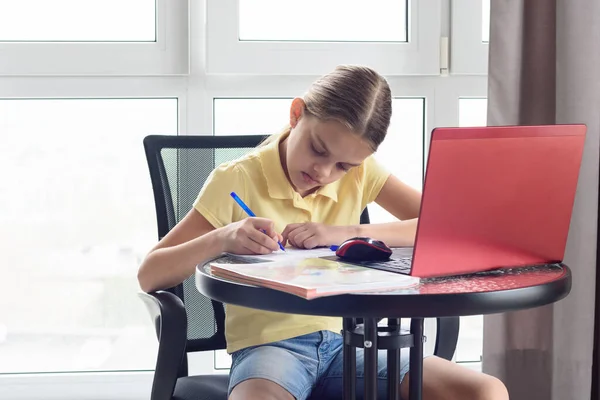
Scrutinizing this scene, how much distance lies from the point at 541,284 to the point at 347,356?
30 cm

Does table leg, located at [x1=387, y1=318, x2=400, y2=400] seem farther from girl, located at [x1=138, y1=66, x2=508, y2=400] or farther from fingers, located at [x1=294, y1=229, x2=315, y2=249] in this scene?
fingers, located at [x1=294, y1=229, x2=315, y2=249]

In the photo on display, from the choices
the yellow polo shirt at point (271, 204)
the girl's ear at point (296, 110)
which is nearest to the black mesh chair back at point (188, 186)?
the yellow polo shirt at point (271, 204)

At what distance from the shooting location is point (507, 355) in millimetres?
2094

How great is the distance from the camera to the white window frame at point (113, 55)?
2.14 m

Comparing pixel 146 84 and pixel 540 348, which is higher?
pixel 146 84

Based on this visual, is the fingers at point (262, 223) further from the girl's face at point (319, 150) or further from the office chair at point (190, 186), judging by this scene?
the office chair at point (190, 186)

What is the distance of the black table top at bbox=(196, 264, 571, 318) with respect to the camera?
0.88 metres

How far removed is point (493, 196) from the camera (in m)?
0.96

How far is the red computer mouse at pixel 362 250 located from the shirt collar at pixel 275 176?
33 cm

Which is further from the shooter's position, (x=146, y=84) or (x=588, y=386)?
(x=146, y=84)

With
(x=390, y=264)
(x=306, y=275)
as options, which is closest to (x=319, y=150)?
(x=390, y=264)

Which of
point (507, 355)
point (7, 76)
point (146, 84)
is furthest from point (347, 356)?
point (7, 76)

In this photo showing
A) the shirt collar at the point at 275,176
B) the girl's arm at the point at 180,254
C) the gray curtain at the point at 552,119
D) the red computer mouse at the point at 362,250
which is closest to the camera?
the red computer mouse at the point at 362,250

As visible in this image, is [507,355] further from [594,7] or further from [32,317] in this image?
[32,317]
